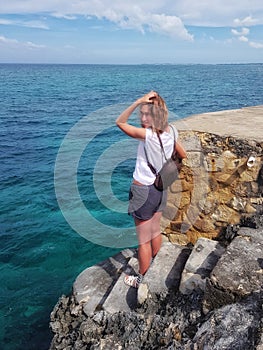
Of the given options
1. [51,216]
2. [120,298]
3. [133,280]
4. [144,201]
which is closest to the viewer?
[144,201]

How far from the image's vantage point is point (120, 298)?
164 inches

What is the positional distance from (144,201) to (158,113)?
3.42ft

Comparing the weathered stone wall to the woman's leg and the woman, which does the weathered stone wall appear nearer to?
the woman

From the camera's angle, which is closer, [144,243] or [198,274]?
[198,274]

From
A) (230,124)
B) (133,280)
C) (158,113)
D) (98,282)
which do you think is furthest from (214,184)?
(98,282)

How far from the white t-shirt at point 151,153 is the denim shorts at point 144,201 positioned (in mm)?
94

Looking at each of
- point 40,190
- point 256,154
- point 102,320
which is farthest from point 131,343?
point 40,190

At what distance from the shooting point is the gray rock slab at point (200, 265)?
3531 mm

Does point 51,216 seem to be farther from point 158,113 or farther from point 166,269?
point 158,113

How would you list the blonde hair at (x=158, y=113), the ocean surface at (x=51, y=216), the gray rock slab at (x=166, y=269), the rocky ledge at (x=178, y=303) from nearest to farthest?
the rocky ledge at (x=178, y=303) < the blonde hair at (x=158, y=113) < the gray rock slab at (x=166, y=269) < the ocean surface at (x=51, y=216)

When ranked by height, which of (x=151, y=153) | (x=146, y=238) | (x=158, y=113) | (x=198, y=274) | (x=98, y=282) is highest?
(x=158, y=113)

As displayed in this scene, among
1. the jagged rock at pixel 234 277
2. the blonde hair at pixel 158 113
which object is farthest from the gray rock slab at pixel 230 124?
the jagged rock at pixel 234 277

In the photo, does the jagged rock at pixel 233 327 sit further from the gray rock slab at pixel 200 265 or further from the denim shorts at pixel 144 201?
the denim shorts at pixel 144 201

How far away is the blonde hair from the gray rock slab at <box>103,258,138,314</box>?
2102mm
